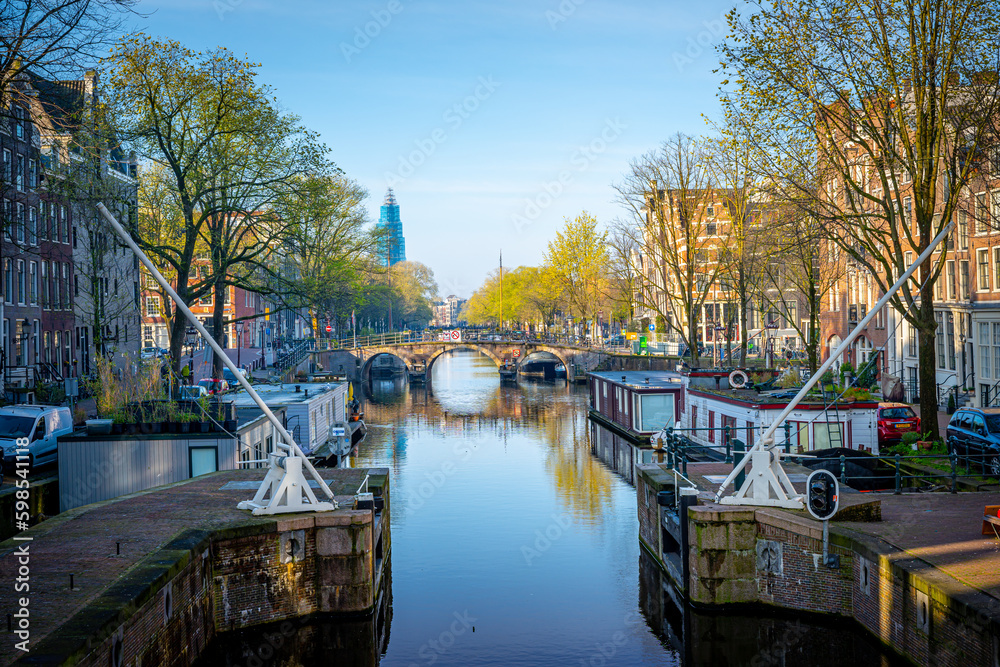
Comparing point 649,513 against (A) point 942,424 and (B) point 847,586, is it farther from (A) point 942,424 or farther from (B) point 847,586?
(A) point 942,424

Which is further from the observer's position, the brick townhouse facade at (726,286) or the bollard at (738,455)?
the brick townhouse facade at (726,286)

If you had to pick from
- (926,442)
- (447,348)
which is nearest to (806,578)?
(926,442)

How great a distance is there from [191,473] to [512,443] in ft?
73.3

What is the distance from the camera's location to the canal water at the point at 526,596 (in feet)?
52.7

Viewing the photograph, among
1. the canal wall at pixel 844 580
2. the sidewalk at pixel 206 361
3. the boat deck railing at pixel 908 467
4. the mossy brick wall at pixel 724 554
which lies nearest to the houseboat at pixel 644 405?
the boat deck railing at pixel 908 467

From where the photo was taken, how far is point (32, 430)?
84.8 feet

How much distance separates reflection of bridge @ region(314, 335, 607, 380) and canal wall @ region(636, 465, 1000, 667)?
196ft

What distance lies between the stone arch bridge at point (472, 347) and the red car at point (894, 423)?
49.1 m

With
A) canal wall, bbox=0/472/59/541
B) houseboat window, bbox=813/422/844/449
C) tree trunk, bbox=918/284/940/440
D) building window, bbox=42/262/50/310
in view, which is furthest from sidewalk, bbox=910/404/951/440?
building window, bbox=42/262/50/310

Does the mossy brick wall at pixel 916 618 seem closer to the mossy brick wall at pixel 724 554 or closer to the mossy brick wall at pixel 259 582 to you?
the mossy brick wall at pixel 724 554

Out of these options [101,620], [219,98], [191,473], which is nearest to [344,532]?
[101,620]

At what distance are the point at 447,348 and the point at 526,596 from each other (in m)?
66.4

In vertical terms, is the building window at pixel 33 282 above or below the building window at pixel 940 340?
above

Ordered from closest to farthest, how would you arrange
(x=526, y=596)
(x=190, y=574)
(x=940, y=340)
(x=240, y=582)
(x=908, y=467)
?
1. (x=190, y=574)
2. (x=240, y=582)
3. (x=526, y=596)
4. (x=908, y=467)
5. (x=940, y=340)
